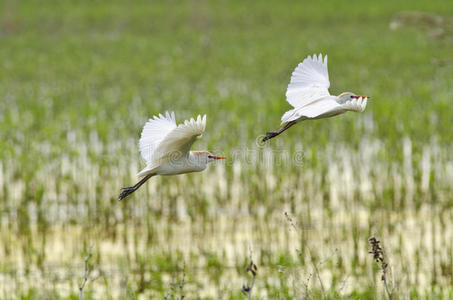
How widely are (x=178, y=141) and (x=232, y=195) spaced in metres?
5.55

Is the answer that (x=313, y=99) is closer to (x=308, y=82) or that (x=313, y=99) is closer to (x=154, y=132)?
(x=308, y=82)

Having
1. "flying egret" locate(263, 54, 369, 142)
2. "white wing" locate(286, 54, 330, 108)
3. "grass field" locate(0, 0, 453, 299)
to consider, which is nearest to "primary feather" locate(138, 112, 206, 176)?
"flying egret" locate(263, 54, 369, 142)

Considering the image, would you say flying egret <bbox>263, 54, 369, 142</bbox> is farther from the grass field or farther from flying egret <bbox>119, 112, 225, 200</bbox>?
the grass field

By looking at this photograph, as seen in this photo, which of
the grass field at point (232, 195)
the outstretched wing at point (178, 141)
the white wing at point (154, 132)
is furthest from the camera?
the grass field at point (232, 195)

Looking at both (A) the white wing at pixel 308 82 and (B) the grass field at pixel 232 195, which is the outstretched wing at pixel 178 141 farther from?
(B) the grass field at pixel 232 195

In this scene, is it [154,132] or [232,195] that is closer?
[154,132]

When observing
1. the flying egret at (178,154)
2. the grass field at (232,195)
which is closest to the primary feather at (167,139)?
the flying egret at (178,154)

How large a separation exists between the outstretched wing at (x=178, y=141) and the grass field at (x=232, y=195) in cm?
69

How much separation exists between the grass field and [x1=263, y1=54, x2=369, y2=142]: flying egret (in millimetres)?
666

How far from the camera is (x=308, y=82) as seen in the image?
3396mm

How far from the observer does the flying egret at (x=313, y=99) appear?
2.82 m

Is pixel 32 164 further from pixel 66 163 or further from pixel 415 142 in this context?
pixel 415 142

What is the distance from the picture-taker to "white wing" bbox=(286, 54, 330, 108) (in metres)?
3.29

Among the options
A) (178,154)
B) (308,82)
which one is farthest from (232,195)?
(178,154)
